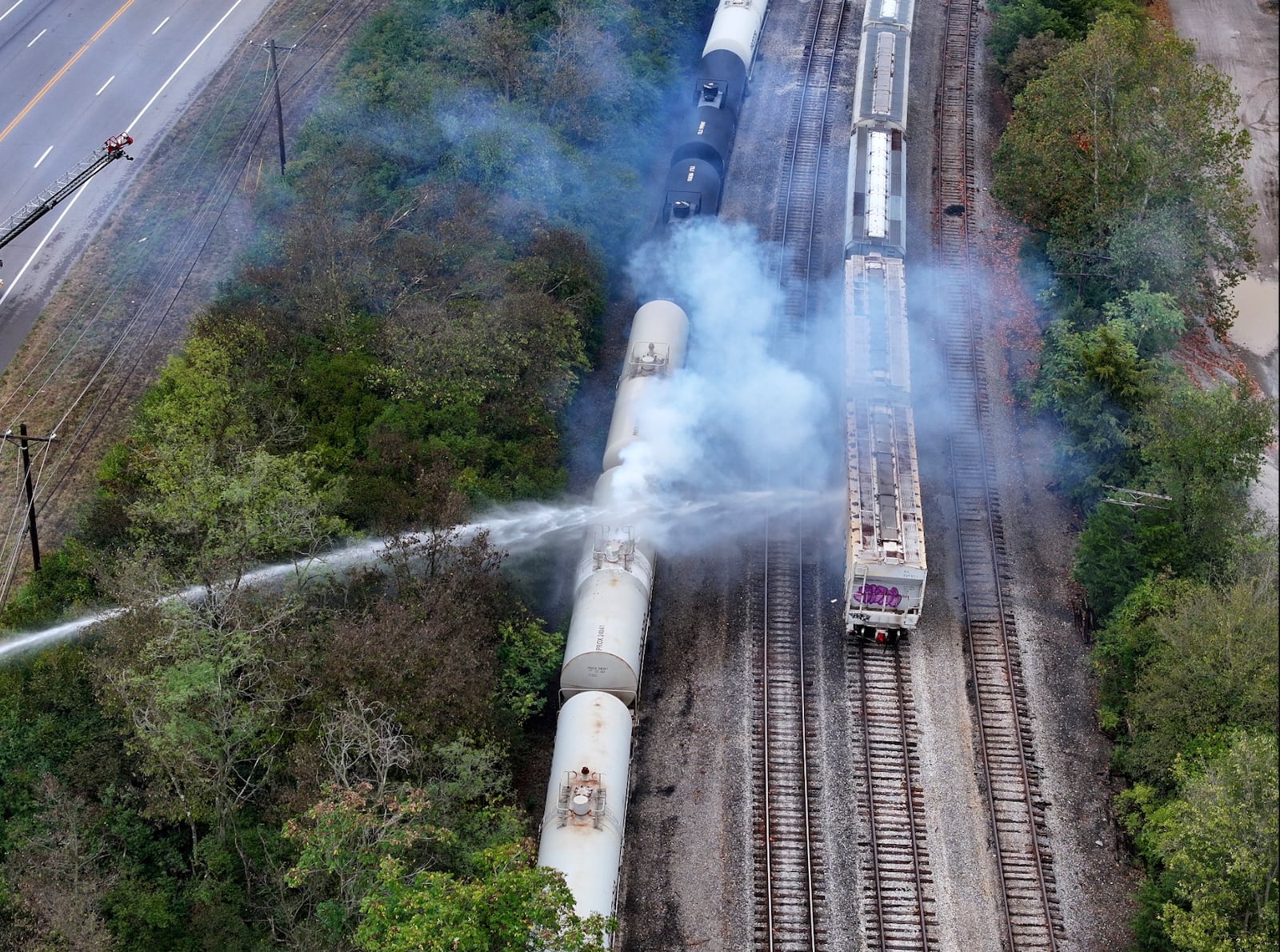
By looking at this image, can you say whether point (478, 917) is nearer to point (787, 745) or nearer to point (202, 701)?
point (202, 701)

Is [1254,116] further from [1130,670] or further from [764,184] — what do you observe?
[1130,670]

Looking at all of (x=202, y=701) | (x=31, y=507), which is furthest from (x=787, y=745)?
(x=31, y=507)

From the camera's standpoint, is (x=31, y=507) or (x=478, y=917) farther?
(x=31, y=507)

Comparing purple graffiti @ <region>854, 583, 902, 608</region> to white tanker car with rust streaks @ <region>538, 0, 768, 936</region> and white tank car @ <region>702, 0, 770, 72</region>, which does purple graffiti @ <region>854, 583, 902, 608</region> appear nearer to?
white tanker car with rust streaks @ <region>538, 0, 768, 936</region>

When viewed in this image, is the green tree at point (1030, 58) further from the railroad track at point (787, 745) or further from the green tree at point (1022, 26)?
the railroad track at point (787, 745)

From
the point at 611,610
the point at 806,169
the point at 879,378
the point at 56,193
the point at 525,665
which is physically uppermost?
the point at 806,169

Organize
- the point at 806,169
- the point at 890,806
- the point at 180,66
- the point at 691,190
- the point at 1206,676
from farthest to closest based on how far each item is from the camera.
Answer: the point at 180,66 → the point at 806,169 → the point at 691,190 → the point at 890,806 → the point at 1206,676
